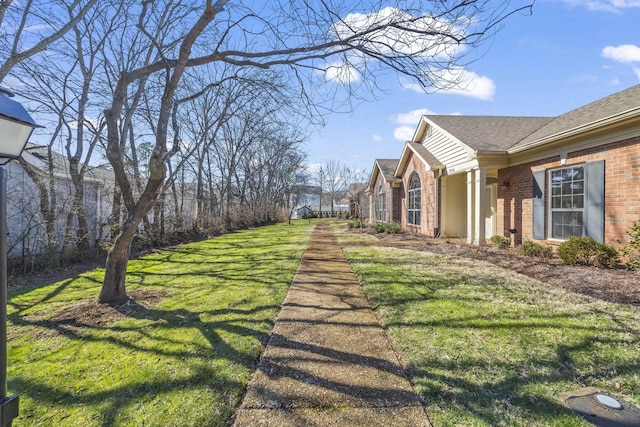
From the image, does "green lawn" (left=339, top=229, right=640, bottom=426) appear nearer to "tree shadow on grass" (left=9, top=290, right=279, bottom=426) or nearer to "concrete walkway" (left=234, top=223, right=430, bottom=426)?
"concrete walkway" (left=234, top=223, right=430, bottom=426)

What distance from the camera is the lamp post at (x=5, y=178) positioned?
1.90 m

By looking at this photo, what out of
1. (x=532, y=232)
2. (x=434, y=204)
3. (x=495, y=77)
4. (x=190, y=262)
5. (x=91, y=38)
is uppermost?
(x=91, y=38)

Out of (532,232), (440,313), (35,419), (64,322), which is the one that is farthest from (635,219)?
(64,322)

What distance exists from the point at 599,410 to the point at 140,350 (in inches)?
163

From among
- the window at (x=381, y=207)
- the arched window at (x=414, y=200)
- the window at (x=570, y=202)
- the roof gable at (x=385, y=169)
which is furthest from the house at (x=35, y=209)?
the window at (x=381, y=207)

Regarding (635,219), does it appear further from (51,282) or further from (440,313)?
(51,282)

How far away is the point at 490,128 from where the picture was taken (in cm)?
1235

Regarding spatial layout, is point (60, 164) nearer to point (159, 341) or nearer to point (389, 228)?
point (159, 341)

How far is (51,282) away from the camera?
6.98 m

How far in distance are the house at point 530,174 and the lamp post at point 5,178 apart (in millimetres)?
8906

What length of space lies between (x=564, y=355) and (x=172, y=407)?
3579 millimetres

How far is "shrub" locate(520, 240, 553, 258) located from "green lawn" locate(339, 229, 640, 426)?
9.34ft

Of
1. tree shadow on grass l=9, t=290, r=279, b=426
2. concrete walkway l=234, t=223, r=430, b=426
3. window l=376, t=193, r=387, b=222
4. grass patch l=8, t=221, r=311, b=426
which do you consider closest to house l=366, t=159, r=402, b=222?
window l=376, t=193, r=387, b=222

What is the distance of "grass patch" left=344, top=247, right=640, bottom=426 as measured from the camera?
7.82 ft
